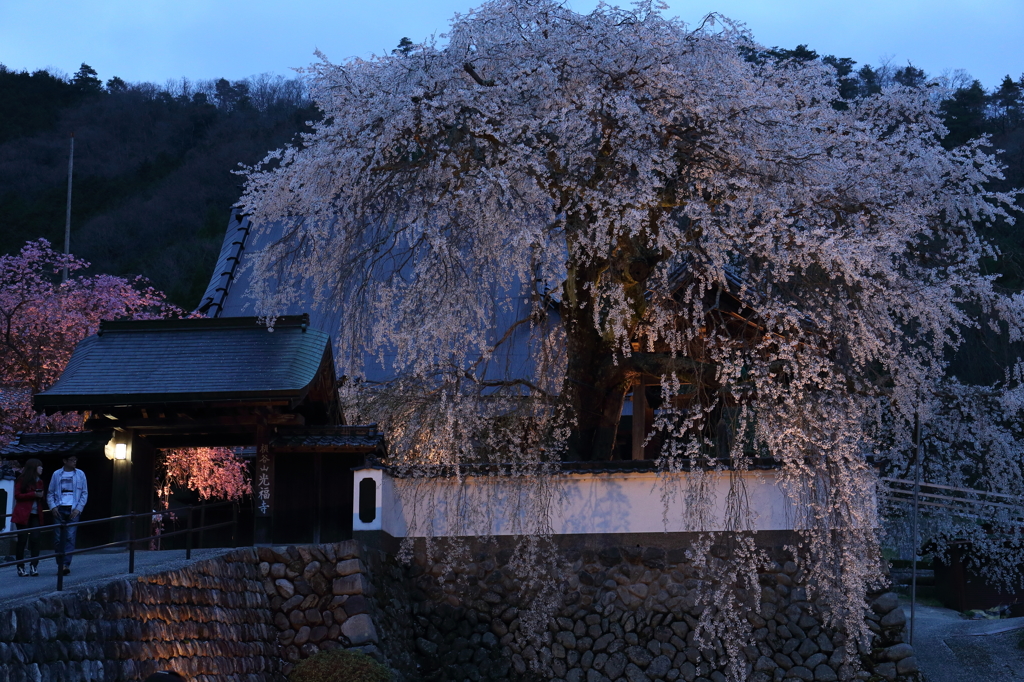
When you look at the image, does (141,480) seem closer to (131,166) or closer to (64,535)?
(64,535)

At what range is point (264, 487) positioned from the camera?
10352mm

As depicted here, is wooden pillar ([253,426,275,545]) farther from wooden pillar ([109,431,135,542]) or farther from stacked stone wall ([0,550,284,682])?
wooden pillar ([109,431,135,542])

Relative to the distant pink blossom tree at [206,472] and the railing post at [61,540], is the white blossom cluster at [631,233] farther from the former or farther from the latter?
the distant pink blossom tree at [206,472]

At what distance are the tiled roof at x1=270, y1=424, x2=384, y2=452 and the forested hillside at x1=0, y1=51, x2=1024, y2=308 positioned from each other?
1943cm

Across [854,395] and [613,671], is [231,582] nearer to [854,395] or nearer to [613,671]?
[613,671]

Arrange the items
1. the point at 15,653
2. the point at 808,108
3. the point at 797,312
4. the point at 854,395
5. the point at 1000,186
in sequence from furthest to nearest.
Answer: the point at 1000,186, the point at 808,108, the point at 854,395, the point at 797,312, the point at 15,653

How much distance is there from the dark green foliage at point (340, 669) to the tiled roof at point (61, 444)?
10.9 ft

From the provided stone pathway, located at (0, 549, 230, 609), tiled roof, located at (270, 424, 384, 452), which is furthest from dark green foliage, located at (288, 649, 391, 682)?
tiled roof, located at (270, 424, 384, 452)

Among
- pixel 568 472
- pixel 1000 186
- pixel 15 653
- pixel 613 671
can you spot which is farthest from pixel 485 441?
pixel 1000 186

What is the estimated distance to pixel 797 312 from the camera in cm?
902

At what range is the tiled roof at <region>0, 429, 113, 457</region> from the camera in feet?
34.4

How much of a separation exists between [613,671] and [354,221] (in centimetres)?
548

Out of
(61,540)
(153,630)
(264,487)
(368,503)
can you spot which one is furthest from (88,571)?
(368,503)

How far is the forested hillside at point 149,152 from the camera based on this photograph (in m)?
30.2
